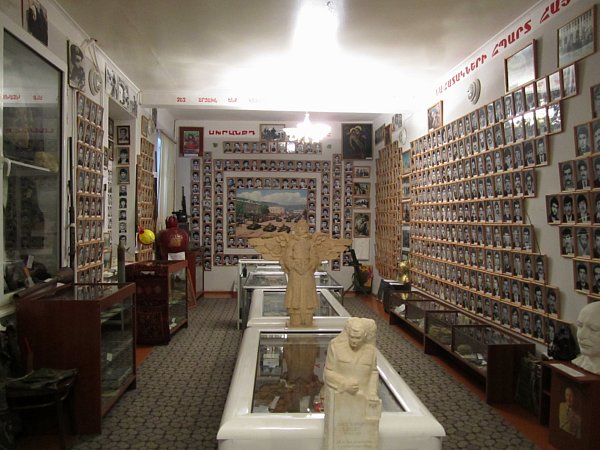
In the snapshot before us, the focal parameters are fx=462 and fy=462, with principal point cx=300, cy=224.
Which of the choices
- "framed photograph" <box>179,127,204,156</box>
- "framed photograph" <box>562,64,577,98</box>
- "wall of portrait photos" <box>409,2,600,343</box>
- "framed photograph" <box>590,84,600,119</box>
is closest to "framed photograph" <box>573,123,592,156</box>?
"wall of portrait photos" <box>409,2,600,343</box>

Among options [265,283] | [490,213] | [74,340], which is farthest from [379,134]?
[74,340]

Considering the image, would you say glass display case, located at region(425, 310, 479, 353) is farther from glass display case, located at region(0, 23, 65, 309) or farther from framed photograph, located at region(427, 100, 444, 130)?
glass display case, located at region(0, 23, 65, 309)

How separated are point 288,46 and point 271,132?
15.9 feet

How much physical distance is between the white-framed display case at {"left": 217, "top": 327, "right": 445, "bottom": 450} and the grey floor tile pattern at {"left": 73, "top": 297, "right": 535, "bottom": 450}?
42.9 inches

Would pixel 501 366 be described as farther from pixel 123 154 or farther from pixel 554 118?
pixel 123 154

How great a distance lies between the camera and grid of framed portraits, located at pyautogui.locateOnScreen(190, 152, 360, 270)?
10117mm

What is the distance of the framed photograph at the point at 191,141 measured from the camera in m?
9.97

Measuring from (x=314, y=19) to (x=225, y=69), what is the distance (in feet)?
6.56

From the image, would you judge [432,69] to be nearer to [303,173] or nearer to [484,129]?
[484,129]

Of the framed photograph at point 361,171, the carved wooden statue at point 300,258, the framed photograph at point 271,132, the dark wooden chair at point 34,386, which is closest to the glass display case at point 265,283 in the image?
the carved wooden statue at point 300,258

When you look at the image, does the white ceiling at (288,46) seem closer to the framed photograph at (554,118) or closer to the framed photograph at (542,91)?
the framed photograph at (542,91)

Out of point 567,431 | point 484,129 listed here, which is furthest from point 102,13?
point 567,431

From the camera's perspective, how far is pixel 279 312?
3.90 meters

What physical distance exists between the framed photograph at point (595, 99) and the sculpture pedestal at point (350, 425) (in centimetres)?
299
